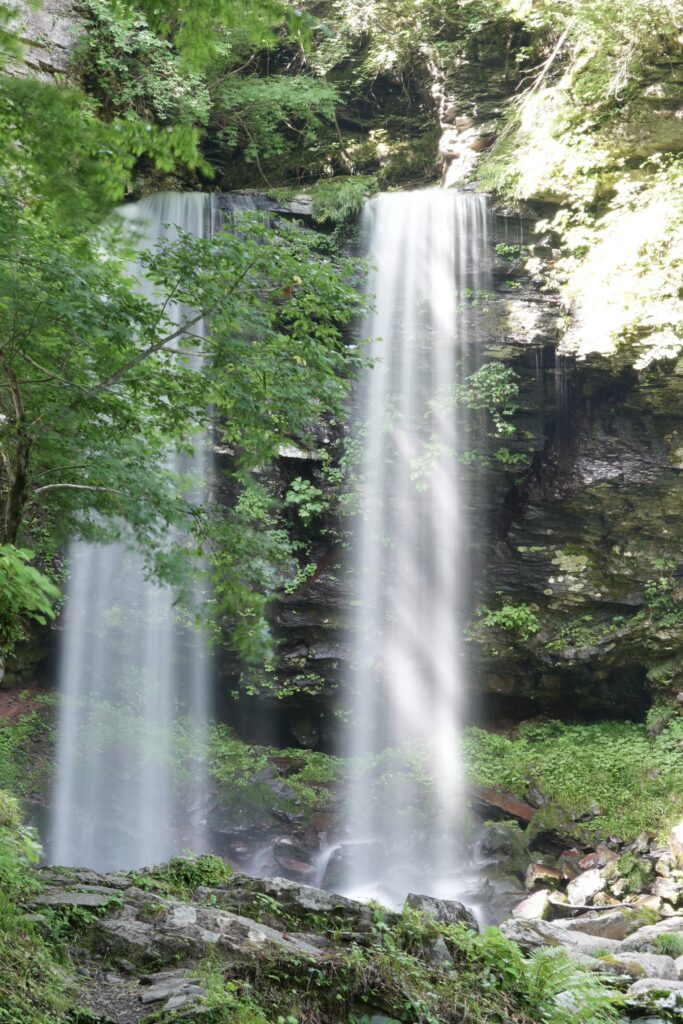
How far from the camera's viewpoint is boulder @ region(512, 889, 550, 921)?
766 cm

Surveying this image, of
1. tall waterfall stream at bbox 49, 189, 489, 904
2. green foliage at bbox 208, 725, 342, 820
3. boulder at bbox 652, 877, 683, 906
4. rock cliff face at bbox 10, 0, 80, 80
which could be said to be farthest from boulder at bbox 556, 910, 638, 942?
rock cliff face at bbox 10, 0, 80, 80

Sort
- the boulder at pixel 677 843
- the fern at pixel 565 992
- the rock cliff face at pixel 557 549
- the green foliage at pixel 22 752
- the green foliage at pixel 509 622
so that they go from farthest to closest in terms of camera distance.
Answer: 1. the green foliage at pixel 509 622
2. the rock cliff face at pixel 557 549
3. the green foliage at pixel 22 752
4. the boulder at pixel 677 843
5. the fern at pixel 565 992

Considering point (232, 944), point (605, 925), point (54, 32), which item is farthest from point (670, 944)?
point (54, 32)

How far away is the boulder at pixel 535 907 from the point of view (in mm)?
7656

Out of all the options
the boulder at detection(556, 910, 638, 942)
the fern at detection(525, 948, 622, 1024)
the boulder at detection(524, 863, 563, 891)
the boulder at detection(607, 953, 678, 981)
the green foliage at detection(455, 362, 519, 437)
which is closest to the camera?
the fern at detection(525, 948, 622, 1024)

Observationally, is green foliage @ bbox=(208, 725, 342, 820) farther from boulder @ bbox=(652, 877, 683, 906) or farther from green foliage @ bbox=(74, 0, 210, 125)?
green foliage @ bbox=(74, 0, 210, 125)

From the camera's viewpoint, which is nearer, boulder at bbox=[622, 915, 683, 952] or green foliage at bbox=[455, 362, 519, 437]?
boulder at bbox=[622, 915, 683, 952]

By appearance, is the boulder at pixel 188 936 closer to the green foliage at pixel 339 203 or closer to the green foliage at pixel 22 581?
the green foliage at pixel 22 581

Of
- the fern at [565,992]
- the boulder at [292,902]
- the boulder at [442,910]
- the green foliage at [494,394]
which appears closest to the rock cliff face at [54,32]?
the green foliage at [494,394]

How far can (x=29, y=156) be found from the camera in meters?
3.28

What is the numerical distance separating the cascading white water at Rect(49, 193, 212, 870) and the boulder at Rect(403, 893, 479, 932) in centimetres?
569

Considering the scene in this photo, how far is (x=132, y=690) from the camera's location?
11.6 meters

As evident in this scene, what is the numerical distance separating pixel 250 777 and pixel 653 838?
522cm

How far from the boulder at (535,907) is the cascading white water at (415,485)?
3158 millimetres
